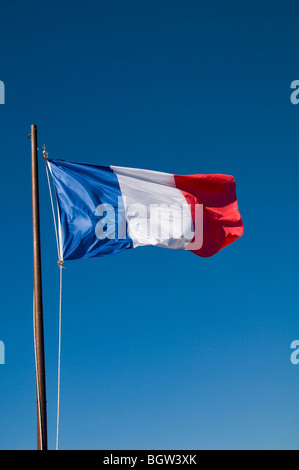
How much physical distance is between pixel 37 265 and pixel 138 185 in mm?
5362

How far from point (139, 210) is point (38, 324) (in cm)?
546

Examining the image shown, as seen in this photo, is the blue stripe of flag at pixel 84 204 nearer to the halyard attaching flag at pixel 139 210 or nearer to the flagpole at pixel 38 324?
the halyard attaching flag at pixel 139 210

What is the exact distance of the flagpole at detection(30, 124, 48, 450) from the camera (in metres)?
13.9

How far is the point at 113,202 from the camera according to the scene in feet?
60.2

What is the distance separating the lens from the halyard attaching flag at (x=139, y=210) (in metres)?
17.2

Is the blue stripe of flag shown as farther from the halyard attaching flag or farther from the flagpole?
the flagpole

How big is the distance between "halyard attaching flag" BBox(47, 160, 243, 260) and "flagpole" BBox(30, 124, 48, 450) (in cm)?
152

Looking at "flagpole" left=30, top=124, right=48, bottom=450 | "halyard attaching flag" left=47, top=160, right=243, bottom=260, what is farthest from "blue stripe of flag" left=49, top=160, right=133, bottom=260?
"flagpole" left=30, top=124, right=48, bottom=450

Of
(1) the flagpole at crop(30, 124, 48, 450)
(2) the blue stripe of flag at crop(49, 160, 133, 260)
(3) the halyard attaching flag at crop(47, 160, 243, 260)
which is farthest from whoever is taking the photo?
(3) the halyard attaching flag at crop(47, 160, 243, 260)

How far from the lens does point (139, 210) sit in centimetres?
1877
